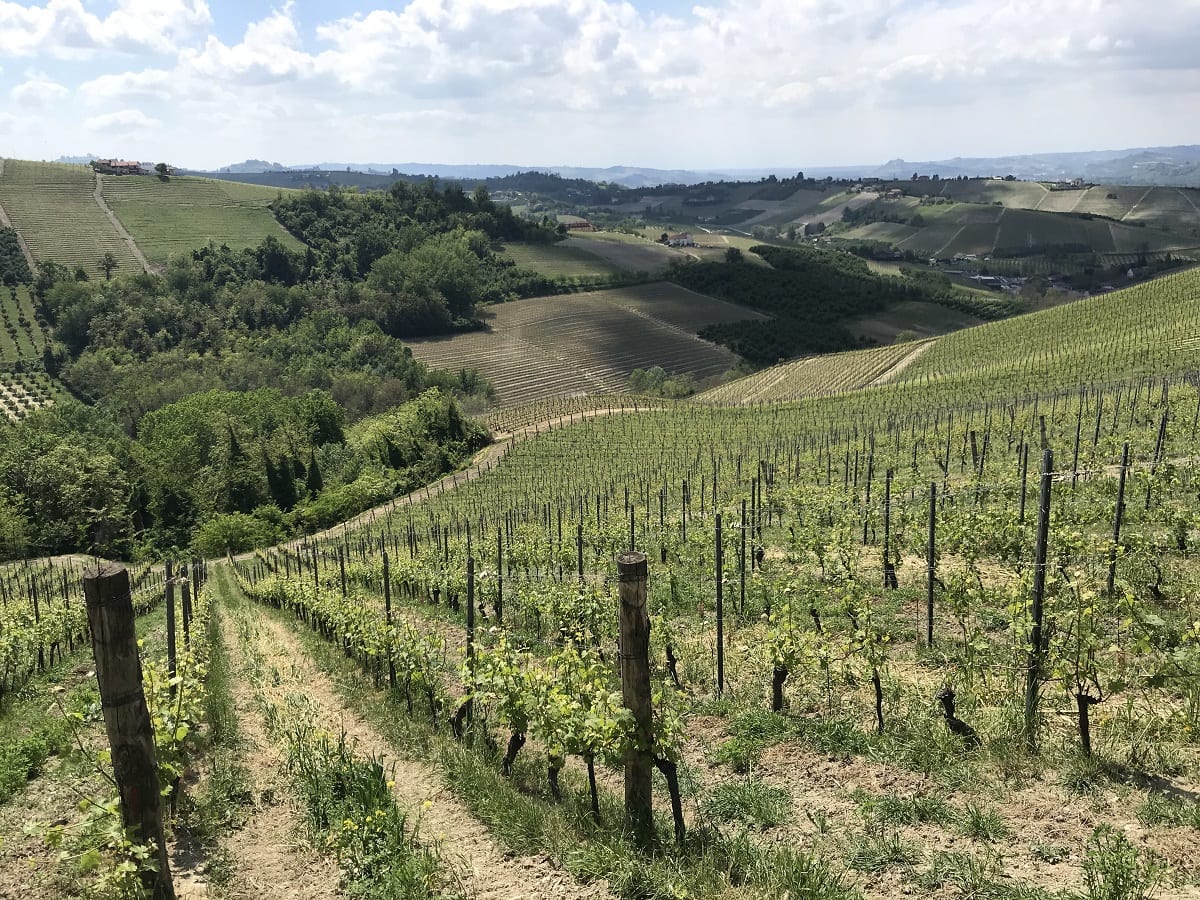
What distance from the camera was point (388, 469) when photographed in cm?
5791

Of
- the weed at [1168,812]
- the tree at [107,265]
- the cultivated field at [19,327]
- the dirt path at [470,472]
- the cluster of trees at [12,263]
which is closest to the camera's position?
the weed at [1168,812]

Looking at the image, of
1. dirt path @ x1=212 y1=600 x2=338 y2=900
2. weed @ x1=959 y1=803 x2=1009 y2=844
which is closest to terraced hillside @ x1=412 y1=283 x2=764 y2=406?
dirt path @ x1=212 y1=600 x2=338 y2=900

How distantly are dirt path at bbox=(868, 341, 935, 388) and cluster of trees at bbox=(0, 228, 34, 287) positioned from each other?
4658 inches

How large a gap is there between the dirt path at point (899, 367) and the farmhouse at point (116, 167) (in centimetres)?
15296

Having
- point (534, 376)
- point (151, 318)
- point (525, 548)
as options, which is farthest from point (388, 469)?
point (151, 318)

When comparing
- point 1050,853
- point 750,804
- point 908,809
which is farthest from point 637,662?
point 1050,853

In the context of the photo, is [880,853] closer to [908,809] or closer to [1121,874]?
[908,809]

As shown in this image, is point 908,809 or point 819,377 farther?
point 819,377

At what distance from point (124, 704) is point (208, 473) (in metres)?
61.3

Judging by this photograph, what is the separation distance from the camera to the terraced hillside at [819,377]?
65438mm

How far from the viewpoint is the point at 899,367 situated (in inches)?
2628

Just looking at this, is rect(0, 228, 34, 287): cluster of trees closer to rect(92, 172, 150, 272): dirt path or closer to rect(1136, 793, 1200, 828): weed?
rect(92, 172, 150, 272): dirt path

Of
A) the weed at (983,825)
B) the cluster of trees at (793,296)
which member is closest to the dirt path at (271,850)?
the weed at (983,825)

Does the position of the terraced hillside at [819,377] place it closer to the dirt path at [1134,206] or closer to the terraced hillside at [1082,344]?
the terraced hillside at [1082,344]
